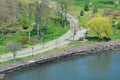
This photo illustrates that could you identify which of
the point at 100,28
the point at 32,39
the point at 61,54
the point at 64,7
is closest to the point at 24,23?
the point at 32,39

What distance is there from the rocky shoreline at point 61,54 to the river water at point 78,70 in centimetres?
106

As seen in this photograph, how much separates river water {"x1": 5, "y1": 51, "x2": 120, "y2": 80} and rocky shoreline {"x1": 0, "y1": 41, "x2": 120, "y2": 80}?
1056 mm

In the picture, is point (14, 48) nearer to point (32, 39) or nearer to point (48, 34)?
point (32, 39)

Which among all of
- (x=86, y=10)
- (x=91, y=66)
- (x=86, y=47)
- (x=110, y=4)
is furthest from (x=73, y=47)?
(x=110, y=4)

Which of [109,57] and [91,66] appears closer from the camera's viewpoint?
[91,66]

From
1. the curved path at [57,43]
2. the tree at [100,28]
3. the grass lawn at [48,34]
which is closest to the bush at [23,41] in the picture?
the grass lawn at [48,34]

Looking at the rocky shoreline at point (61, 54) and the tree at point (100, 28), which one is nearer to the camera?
the rocky shoreline at point (61, 54)

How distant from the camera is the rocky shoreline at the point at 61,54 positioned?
7100cm

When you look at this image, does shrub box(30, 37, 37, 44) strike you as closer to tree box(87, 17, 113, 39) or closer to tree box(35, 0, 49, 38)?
tree box(35, 0, 49, 38)

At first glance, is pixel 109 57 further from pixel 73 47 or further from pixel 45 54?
pixel 45 54

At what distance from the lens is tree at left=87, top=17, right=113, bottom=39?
88625mm

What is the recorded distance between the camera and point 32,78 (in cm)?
6825

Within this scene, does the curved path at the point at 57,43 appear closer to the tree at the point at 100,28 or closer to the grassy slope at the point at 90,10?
the grassy slope at the point at 90,10

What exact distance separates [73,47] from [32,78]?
55.0 feet
